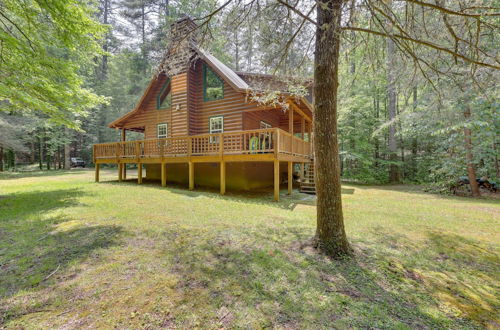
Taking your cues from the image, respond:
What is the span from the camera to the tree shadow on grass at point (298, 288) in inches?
87.8

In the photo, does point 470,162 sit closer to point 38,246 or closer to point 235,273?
point 235,273

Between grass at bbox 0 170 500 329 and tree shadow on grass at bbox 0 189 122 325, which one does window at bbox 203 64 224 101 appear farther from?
tree shadow on grass at bbox 0 189 122 325

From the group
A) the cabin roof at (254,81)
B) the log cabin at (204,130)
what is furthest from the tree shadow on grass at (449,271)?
the log cabin at (204,130)

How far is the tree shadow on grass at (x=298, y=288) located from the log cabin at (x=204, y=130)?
5244 millimetres

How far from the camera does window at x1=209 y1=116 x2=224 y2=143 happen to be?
38.2ft

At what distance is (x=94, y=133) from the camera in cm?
2928

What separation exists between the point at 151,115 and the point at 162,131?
142 cm

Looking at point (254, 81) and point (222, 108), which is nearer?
point (254, 81)

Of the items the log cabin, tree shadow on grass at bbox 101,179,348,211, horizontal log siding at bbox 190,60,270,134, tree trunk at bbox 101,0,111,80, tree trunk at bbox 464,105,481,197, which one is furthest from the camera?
tree trunk at bbox 101,0,111,80

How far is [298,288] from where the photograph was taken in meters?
2.70

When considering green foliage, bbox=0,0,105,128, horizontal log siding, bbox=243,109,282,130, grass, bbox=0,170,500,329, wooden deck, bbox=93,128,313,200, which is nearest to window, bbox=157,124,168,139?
wooden deck, bbox=93,128,313,200

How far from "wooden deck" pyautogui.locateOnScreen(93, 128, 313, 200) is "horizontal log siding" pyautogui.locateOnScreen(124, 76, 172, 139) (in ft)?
6.61

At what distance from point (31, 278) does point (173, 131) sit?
408 inches

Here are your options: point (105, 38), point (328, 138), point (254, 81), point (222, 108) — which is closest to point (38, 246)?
point (328, 138)
